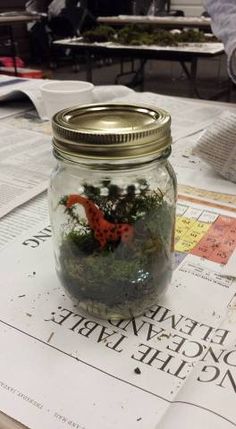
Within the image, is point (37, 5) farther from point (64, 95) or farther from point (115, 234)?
point (115, 234)

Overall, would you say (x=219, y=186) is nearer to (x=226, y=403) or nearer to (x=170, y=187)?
(x=170, y=187)

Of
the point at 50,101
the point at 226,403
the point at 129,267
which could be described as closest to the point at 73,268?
the point at 129,267

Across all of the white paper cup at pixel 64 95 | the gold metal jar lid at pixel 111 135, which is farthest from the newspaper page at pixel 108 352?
the white paper cup at pixel 64 95

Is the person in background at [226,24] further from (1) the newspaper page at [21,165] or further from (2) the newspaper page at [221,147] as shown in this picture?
(1) the newspaper page at [21,165]

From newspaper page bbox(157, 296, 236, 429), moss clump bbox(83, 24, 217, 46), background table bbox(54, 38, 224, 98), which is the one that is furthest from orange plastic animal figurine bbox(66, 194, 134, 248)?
moss clump bbox(83, 24, 217, 46)

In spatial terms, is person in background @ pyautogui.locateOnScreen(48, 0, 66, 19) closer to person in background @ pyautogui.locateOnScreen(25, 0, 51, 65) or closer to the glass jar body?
person in background @ pyautogui.locateOnScreen(25, 0, 51, 65)
